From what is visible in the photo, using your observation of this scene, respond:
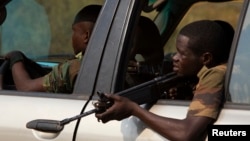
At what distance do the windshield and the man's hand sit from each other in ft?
0.85

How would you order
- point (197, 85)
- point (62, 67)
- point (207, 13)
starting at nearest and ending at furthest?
point (197, 85) < point (62, 67) < point (207, 13)

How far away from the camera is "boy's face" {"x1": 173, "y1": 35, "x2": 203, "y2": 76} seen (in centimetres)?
304

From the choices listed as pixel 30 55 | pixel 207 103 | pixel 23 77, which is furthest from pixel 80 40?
pixel 207 103

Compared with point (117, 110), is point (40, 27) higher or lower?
higher

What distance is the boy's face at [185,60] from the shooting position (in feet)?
9.99

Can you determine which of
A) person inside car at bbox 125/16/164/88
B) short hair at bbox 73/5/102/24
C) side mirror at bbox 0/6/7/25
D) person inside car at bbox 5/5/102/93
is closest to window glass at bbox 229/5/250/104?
person inside car at bbox 125/16/164/88

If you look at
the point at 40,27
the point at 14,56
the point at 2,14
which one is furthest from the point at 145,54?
the point at 2,14

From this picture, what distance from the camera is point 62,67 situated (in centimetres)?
351

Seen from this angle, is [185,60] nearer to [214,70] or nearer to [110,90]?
[214,70]

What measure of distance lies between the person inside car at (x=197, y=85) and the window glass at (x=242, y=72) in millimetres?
61

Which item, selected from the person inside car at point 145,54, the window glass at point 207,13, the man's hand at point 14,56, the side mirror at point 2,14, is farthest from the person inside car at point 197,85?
the side mirror at point 2,14

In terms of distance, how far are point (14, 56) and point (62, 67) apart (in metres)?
0.44

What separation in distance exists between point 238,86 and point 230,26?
1.47 feet

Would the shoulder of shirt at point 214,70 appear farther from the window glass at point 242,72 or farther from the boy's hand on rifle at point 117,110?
the boy's hand on rifle at point 117,110
